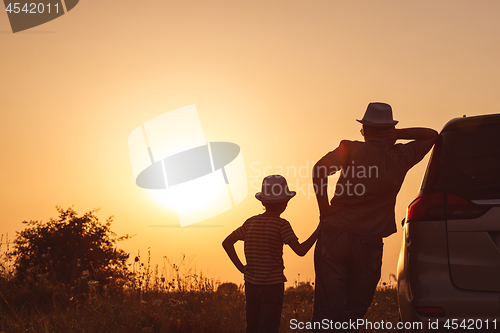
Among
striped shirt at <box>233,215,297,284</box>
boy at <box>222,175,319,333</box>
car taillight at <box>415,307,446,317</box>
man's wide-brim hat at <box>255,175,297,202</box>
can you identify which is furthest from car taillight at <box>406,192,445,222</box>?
man's wide-brim hat at <box>255,175,297,202</box>

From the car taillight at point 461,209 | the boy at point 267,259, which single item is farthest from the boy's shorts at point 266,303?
the car taillight at point 461,209

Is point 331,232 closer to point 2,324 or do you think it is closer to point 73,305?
point 2,324

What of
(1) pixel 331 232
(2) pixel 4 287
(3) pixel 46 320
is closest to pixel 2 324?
(3) pixel 46 320

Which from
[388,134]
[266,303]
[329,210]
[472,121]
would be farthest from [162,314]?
[472,121]

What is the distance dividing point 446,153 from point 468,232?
0.66 m

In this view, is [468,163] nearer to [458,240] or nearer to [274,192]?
[458,240]

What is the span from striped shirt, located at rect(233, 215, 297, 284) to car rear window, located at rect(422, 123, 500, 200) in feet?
4.48

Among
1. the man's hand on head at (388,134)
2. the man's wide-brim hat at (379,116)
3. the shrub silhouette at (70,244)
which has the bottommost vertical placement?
the shrub silhouette at (70,244)

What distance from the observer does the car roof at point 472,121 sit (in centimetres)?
397

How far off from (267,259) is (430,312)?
5.17 feet

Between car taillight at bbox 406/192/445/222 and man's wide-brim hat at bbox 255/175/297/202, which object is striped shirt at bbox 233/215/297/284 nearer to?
man's wide-brim hat at bbox 255/175/297/202

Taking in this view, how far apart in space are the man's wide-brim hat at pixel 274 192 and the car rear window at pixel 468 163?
1.35 m

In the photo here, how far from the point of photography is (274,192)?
494 cm

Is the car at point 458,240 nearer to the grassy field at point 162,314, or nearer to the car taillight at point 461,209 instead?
the car taillight at point 461,209
